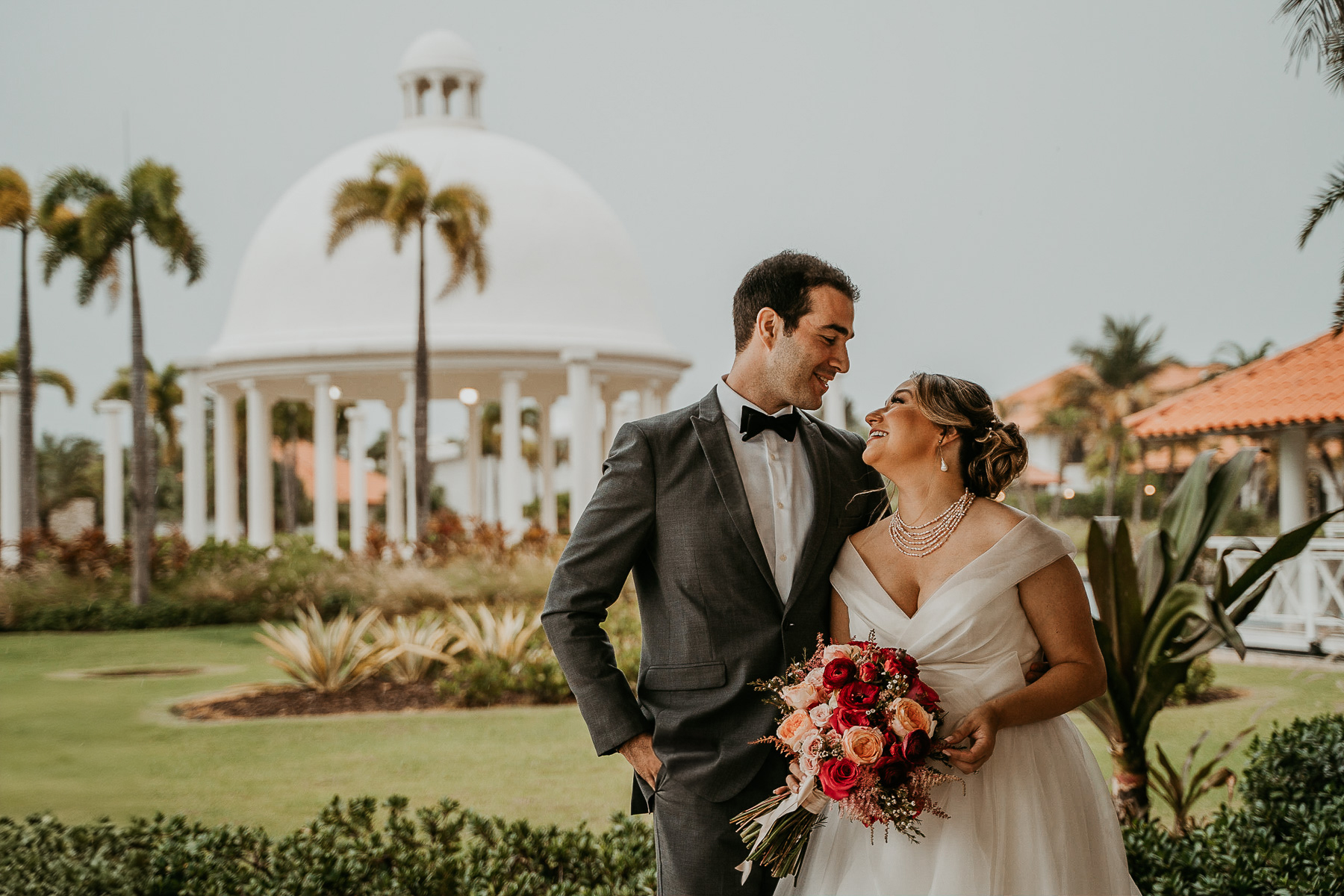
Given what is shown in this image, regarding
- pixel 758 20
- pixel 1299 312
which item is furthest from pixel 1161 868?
pixel 1299 312

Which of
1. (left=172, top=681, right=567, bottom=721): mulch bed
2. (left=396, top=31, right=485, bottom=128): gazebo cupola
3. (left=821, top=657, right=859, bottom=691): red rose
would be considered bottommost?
(left=172, top=681, right=567, bottom=721): mulch bed

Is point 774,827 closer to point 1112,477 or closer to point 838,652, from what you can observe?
point 838,652

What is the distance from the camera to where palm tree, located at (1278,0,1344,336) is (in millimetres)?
5211

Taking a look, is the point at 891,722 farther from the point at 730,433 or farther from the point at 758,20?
the point at 758,20

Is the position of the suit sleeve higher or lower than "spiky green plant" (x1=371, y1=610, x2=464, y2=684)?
higher

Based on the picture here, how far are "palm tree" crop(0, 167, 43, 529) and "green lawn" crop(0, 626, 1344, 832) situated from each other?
307 centimetres

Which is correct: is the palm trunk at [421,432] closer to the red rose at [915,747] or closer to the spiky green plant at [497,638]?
the spiky green plant at [497,638]

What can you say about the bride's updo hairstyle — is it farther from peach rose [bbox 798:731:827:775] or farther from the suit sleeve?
peach rose [bbox 798:731:827:775]

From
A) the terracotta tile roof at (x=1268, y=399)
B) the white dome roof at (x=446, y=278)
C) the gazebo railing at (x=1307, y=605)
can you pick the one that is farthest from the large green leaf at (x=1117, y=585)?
the white dome roof at (x=446, y=278)

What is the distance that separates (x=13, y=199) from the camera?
1127cm

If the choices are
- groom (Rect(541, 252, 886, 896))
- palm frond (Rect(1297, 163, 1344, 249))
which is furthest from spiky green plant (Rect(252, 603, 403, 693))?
palm frond (Rect(1297, 163, 1344, 249))

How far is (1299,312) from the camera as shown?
536 inches

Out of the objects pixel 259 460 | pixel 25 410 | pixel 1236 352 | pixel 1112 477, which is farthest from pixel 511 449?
pixel 1236 352

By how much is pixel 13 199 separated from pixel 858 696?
39.5 feet
